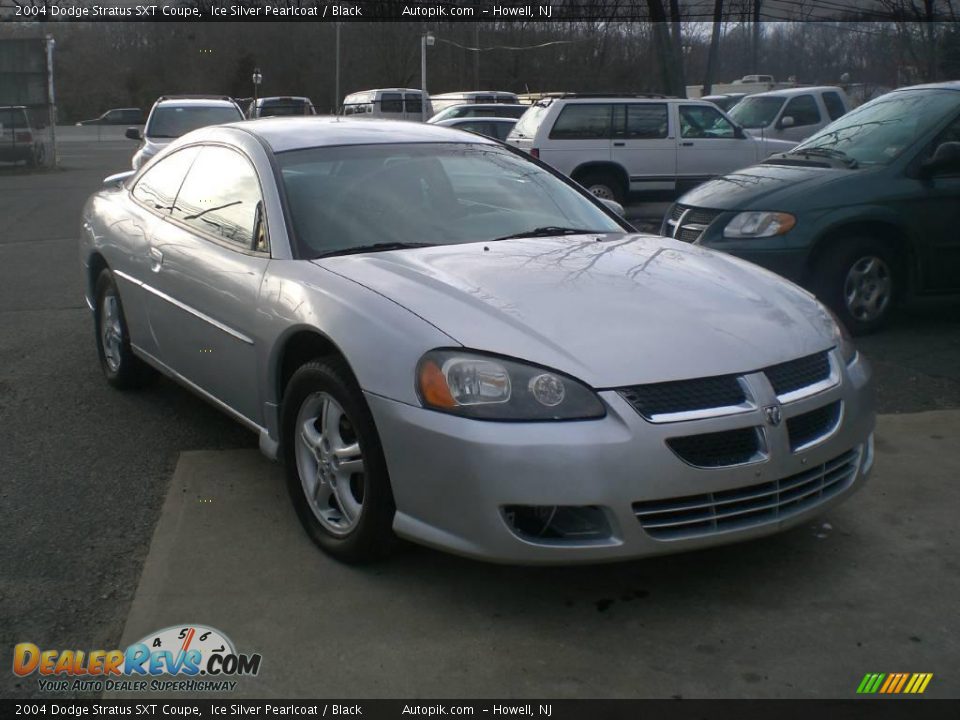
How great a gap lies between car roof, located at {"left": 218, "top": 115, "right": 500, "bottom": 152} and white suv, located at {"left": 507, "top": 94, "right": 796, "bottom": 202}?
30.9 feet

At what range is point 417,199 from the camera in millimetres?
4500

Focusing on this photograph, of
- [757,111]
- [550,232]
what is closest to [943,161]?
[550,232]

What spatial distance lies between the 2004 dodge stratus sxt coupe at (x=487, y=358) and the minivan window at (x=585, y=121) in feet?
32.6

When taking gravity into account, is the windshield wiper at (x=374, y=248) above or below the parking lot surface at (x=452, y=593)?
above

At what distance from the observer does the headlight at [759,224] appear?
7.05m

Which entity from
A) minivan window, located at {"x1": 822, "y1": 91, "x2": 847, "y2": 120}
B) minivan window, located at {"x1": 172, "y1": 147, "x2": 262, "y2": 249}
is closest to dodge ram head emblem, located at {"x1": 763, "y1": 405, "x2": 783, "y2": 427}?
minivan window, located at {"x1": 172, "y1": 147, "x2": 262, "y2": 249}

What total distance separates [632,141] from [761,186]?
301 inches

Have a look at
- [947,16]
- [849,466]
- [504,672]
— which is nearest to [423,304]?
[504,672]

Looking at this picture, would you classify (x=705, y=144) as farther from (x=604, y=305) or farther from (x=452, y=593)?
(x=452, y=593)

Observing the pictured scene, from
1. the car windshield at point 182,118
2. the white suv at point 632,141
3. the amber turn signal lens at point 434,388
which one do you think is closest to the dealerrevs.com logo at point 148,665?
the amber turn signal lens at point 434,388

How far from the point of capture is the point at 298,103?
89.6 feet

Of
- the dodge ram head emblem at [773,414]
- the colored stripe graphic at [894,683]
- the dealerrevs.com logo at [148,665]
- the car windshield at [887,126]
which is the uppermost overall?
the car windshield at [887,126]

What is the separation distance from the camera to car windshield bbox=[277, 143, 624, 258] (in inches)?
168

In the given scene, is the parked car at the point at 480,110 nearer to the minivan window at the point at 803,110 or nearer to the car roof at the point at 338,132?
the minivan window at the point at 803,110
